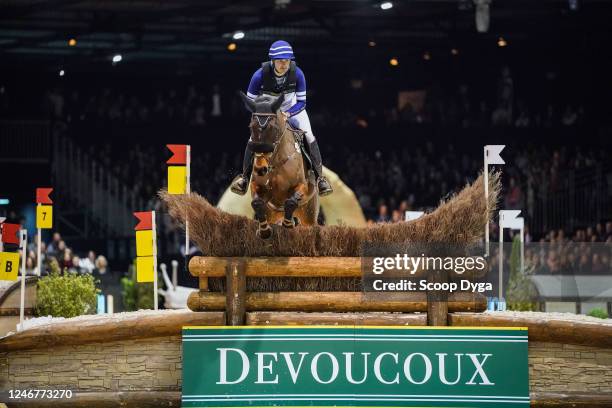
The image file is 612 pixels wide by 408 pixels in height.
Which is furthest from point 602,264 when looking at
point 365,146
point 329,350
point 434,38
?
point 434,38

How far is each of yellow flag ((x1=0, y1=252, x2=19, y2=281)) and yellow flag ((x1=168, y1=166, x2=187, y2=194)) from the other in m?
1.86

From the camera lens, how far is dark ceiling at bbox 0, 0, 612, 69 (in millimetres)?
23078

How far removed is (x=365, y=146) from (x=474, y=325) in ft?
56.1

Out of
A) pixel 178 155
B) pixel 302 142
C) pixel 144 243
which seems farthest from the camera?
pixel 144 243

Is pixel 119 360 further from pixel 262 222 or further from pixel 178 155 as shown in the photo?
pixel 178 155

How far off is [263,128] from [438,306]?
6.88ft

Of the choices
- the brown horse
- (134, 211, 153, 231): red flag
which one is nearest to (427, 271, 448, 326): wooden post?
the brown horse

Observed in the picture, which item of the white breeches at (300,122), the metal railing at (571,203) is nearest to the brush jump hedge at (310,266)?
the white breeches at (300,122)

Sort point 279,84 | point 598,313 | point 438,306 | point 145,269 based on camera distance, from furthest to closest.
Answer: point 598,313 < point 145,269 < point 279,84 < point 438,306

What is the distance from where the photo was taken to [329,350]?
893 centimetres

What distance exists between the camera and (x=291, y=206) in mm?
9703

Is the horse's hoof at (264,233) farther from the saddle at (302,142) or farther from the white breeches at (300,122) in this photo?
the white breeches at (300,122)

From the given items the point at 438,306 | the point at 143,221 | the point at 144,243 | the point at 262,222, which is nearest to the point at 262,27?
the point at 143,221

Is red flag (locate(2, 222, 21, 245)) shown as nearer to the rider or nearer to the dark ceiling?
the rider
